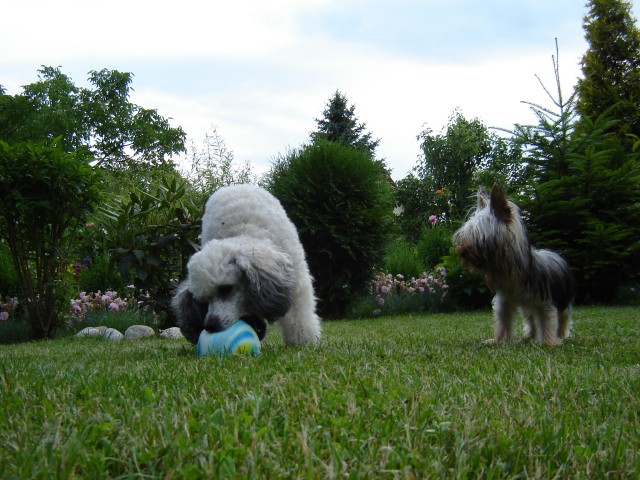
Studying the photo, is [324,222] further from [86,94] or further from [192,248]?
[86,94]

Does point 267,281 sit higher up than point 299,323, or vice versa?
point 267,281

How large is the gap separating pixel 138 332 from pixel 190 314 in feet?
12.5

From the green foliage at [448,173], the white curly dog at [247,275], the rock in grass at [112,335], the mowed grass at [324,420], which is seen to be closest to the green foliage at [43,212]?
the rock in grass at [112,335]

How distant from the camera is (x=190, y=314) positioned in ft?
16.4

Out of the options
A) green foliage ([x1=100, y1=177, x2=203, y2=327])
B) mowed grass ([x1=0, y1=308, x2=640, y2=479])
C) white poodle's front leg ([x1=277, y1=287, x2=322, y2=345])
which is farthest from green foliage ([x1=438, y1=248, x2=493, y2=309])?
mowed grass ([x1=0, y1=308, x2=640, y2=479])

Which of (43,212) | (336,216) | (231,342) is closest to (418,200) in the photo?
(336,216)

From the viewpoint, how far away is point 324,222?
1080cm

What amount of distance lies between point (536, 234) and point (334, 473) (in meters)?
10.5

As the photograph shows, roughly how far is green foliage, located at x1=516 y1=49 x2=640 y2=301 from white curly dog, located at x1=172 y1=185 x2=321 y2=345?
700cm

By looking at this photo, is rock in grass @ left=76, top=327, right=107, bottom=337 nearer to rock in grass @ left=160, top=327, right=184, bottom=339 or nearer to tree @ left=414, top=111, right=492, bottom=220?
rock in grass @ left=160, top=327, right=184, bottom=339

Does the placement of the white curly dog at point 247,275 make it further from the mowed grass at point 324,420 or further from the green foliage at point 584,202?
the green foliage at point 584,202

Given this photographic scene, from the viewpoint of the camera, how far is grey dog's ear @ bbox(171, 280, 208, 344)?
194 inches

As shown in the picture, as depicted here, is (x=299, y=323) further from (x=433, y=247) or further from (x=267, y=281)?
(x=433, y=247)

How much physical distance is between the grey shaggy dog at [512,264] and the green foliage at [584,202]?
570cm
